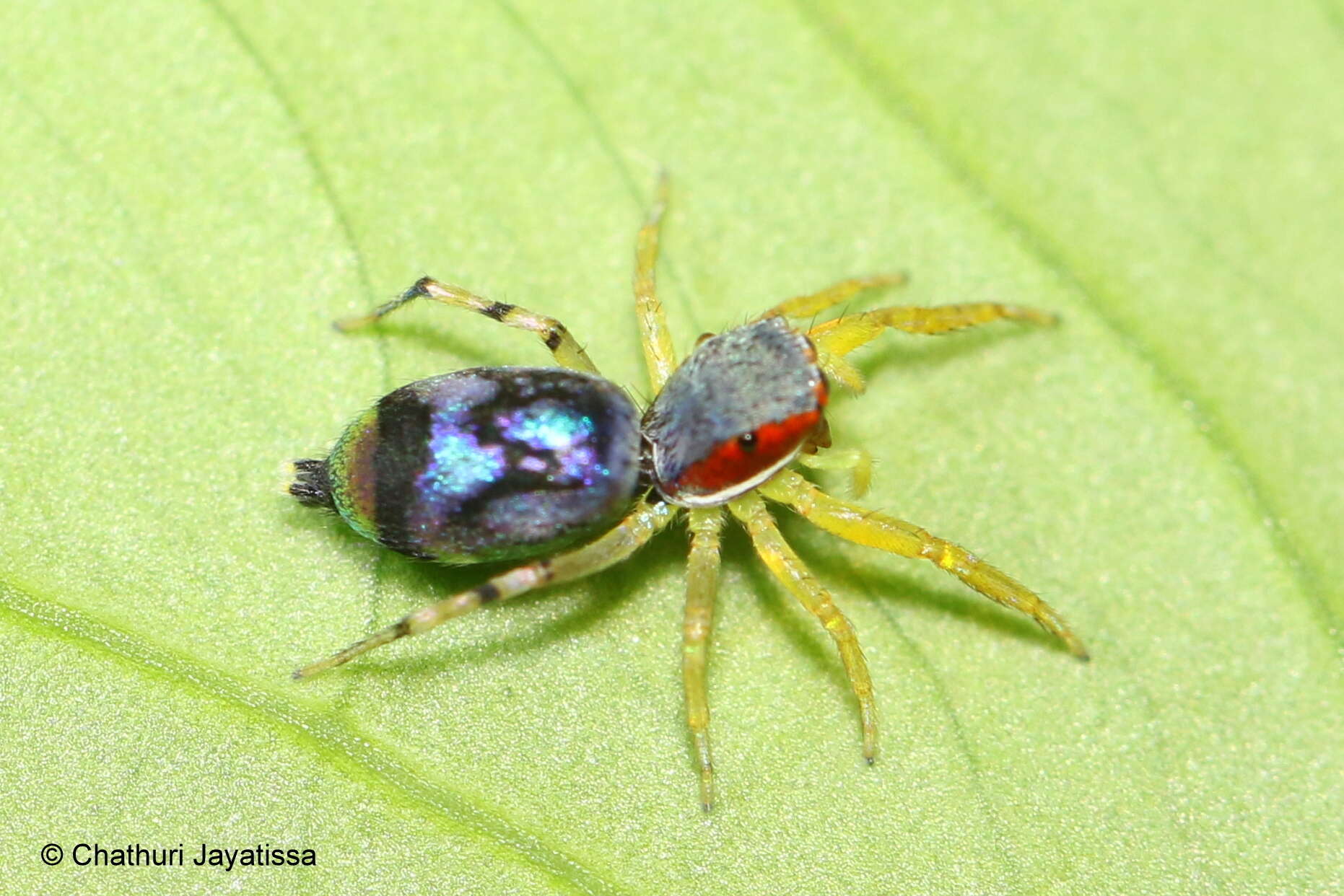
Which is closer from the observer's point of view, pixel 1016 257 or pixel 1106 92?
pixel 1016 257

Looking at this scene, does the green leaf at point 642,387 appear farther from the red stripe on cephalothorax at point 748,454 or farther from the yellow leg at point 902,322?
the red stripe on cephalothorax at point 748,454

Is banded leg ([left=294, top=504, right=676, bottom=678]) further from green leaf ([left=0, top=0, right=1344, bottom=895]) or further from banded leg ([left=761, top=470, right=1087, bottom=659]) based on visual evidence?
banded leg ([left=761, top=470, right=1087, bottom=659])

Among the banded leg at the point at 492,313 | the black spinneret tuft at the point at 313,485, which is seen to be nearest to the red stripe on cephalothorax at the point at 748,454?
the banded leg at the point at 492,313

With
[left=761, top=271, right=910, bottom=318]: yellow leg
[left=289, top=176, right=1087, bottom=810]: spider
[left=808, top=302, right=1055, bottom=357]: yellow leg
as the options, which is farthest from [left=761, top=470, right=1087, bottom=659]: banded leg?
[left=761, top=271, right=910, bottom=318]: yellow leg

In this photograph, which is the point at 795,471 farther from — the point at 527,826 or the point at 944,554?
the point at 527,826

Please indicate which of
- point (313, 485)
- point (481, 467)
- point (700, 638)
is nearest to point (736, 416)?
point (700, 638)

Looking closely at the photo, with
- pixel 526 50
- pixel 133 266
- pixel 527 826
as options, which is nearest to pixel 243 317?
pixel 133 266
